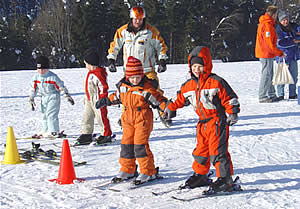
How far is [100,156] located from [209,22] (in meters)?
49.6

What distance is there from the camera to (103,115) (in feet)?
23.8

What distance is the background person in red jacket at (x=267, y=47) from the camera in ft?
33.7

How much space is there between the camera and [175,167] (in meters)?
5.57

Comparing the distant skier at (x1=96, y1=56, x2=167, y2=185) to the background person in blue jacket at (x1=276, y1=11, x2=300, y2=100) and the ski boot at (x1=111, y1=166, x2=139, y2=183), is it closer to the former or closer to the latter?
the ski boot at (x1=111, y1=166, x2=139, y2=183)

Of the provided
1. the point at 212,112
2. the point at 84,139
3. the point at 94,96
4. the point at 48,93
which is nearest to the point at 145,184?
the point at 212,112

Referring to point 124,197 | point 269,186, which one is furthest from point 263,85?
point 124,197

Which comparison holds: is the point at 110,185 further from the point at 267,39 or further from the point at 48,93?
the point at 267,39

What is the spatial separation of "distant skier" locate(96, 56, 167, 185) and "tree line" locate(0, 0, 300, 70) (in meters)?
44.7

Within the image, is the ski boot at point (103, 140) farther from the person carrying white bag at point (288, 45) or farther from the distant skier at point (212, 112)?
the person carrying white bag at point (288, 45)

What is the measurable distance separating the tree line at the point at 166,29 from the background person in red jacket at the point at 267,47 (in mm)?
38818

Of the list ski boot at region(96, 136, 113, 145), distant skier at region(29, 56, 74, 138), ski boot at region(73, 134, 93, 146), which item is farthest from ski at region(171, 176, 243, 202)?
distant skier at region(29, 56, 74, 138)

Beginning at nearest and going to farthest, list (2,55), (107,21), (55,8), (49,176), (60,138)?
(49,176), (60,138), (2,55), (107,21), (55,8)

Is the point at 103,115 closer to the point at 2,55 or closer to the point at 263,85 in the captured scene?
the point at 263,85

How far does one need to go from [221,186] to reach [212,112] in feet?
2.57
